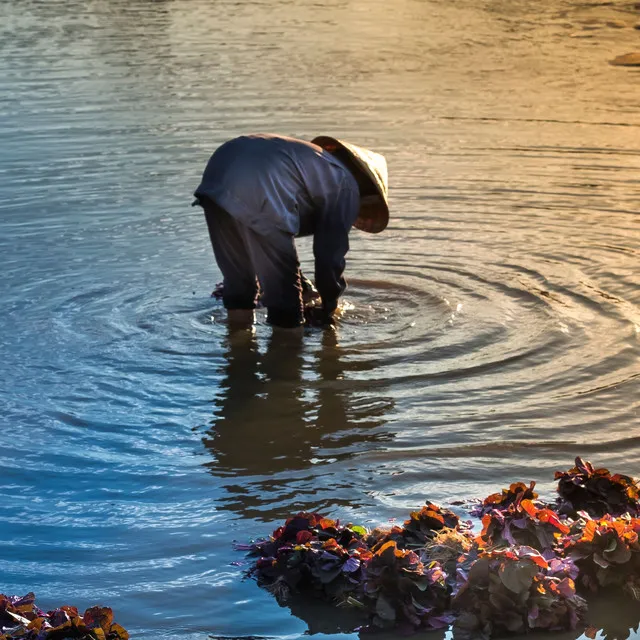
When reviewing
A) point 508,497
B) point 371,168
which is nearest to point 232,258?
point 371,168

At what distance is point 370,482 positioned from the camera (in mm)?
5457

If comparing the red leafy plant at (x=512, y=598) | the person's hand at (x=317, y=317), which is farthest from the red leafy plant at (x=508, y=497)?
the person's hand at (x=317, y=317)

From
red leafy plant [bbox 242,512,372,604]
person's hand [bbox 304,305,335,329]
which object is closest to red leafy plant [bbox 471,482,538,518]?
red leafy plant [bbox 242,512,372,604]

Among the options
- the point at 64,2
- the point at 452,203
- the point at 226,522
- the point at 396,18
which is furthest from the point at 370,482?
the point at 64,2

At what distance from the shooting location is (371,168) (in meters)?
6.82

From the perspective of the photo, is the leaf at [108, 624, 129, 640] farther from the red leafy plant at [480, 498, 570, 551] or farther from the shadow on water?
the red leafy plant at [480, 498, 570, 551]

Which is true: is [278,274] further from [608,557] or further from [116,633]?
[116,633]

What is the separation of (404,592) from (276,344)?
3333mm

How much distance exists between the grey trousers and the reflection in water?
0.28 m

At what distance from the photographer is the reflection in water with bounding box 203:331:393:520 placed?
5.38m

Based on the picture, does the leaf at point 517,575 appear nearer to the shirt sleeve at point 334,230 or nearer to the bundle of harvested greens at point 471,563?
the bundle of harvested greens at point 471,563

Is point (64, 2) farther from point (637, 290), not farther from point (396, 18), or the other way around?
point (637, 290)

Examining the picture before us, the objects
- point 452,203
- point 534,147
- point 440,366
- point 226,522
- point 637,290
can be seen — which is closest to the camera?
point 226,522

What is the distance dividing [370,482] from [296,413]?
1.02m
